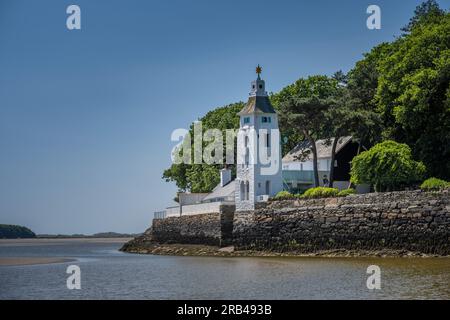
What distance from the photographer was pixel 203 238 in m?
67.1

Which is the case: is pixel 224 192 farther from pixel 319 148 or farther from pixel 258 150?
pixel 258 150

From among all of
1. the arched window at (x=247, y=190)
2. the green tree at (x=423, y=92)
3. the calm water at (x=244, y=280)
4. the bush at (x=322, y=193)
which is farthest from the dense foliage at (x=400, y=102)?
the calm water at (x=244, y=280)

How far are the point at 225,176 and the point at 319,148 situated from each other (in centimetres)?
961

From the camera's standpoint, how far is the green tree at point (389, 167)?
58.5 meters

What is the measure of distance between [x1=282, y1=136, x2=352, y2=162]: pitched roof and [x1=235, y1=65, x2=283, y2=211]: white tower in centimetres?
575

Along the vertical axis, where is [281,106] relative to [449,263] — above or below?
above

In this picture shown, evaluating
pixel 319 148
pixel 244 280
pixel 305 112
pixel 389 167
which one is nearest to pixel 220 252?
pixel 305 112

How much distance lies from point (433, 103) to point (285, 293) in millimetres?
28142

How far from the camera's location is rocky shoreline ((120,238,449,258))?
50903 mm

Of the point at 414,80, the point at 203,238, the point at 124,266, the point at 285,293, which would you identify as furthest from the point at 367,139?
the point at 285,293

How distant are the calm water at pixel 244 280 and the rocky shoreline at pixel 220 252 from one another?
127cm

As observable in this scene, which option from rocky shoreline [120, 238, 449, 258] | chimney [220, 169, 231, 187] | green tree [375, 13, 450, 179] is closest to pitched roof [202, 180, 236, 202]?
chimney [220, 169, 231, 187]
